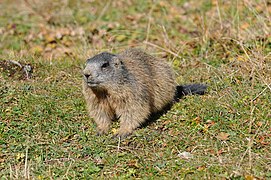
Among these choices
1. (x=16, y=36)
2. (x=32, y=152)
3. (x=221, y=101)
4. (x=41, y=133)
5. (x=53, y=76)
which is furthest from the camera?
(x=16, y=36)

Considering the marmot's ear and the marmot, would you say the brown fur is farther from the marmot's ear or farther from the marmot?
the marmot's ear

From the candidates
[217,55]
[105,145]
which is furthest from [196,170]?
[217,55]

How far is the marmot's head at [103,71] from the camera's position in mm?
5062

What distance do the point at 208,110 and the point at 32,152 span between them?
2026 millimetres

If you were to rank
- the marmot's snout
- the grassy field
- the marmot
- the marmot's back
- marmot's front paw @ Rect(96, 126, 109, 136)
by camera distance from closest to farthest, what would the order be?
the grassy field
the marmot's snout
the marmot
marmot's front paw @ Rect(96, 126, 109, 136)
the marmot's back

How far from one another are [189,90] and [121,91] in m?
1.23

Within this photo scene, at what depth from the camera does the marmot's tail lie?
6109mm

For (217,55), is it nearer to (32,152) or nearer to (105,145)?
(105,145)

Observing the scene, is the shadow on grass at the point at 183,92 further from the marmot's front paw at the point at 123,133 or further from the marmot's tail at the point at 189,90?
the marmot's front paw at the point at 123,133

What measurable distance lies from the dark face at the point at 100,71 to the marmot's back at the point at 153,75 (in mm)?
299

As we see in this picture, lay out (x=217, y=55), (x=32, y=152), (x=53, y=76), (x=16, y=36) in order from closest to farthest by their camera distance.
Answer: (x=32, y=152), (x=53, y=76), (x=217, y=55), (x=16, y=36)

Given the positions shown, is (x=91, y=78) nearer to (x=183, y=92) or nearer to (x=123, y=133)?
(x=123, y=133)

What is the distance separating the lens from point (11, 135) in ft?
17.3

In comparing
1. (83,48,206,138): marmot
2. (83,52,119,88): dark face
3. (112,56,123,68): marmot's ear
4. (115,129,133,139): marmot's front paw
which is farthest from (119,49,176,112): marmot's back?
(115,129,133,139): marmot's front paw
